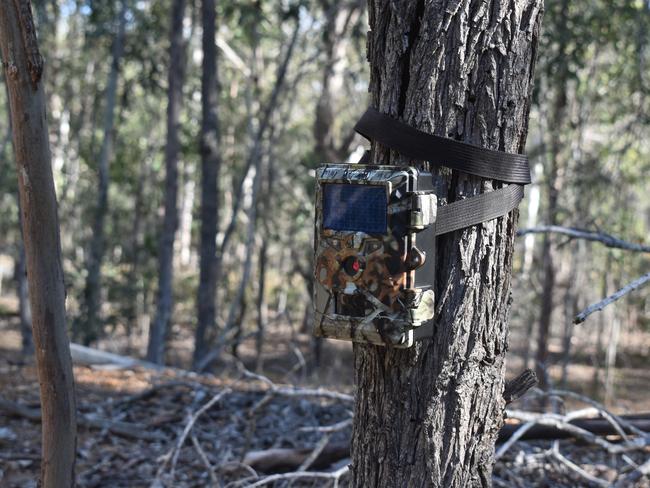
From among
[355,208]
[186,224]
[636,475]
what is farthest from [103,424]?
[186,224]

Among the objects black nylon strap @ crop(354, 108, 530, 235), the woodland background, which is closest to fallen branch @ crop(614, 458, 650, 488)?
the woodland background

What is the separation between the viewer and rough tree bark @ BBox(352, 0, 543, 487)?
221 cm

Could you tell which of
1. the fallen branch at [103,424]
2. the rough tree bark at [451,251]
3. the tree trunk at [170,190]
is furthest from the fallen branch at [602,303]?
the tree trunk at [170,190]

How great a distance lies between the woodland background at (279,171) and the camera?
42.9ft

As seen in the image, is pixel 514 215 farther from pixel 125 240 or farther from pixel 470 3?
pixel 125 240

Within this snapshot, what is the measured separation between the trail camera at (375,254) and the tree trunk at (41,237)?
3.79 feet

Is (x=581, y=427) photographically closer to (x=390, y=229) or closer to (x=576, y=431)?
(x=576, y=431)

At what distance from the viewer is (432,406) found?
2236mm

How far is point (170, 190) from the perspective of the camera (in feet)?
38.8

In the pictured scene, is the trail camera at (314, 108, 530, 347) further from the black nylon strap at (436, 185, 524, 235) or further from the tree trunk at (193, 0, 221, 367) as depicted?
the tree trunk at (193, 0, 221, 367)

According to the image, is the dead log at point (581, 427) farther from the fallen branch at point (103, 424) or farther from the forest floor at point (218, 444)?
the fallen branch at point (103, 424)

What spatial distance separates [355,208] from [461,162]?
0.33 metres

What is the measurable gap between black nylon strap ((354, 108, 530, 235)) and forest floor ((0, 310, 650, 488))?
2018 millimetres

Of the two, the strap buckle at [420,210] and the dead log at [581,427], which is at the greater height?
the strap buckle at [420,210]
